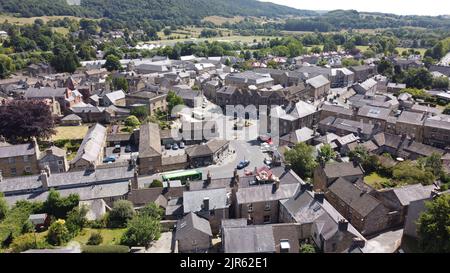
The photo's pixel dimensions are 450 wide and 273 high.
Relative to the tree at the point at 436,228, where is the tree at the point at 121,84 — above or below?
above

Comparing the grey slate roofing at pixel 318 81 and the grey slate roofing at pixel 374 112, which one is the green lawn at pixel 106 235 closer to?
the grey slate roofing at pixel 374 112

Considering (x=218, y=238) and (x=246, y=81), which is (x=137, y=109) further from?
(x=218, y=238)

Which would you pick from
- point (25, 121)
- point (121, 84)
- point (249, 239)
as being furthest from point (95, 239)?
point (121, 84)

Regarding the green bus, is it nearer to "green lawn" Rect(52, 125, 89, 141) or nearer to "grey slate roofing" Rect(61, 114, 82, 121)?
"green lawn" Rect(52, 125, 89, 141)

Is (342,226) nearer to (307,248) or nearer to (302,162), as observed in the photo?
(307,248)

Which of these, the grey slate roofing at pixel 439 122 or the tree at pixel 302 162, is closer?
the tree at pixel 302 162

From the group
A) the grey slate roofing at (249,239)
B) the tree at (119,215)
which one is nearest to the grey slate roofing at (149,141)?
the tree at (119,215)

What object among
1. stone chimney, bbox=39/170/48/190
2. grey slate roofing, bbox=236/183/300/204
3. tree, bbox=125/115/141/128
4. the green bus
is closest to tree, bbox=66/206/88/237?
stone chimney, bbox=39/170/48/190
